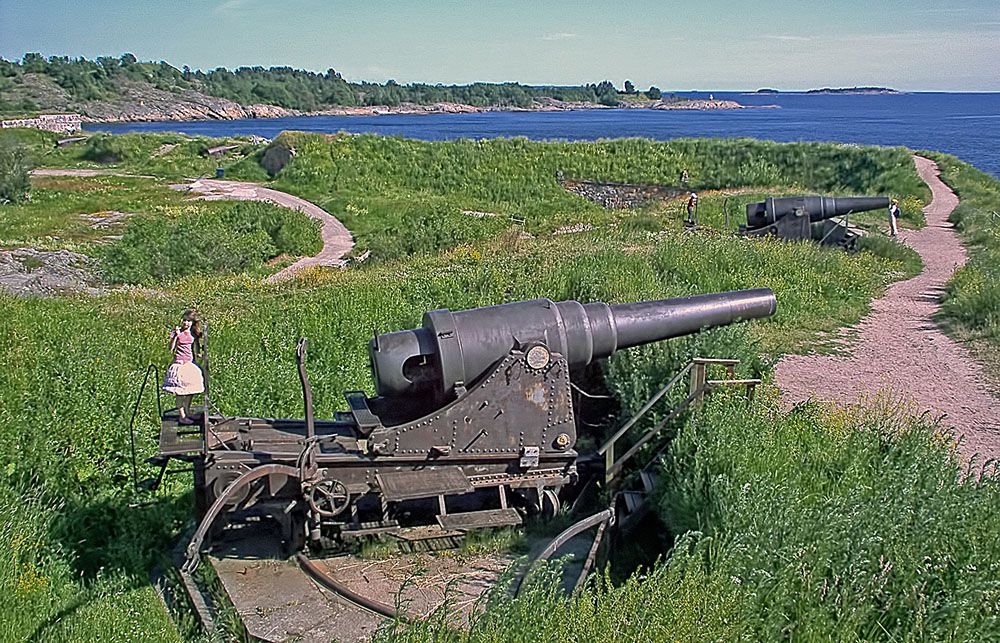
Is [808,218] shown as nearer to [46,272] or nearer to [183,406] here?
[183,406]

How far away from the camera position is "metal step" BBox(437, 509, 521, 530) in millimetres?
5762

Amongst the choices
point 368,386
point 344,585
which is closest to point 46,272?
point 368,386

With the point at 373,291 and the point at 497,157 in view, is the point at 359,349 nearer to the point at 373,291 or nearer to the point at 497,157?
the point at 373,291

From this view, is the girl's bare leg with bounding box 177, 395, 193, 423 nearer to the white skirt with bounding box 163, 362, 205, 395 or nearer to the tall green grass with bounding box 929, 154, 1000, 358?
the white skirt with bounding box 163, 362, 205, 395

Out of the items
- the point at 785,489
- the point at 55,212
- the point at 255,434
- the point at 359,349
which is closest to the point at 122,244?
the point at 55,212

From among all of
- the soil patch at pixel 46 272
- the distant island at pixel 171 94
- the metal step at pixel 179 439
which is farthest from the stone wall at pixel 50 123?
the metal step at pixel 179 439

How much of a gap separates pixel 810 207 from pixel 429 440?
45.1ft

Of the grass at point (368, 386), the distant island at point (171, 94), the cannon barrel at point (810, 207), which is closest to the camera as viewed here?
the grass at point (368, 386)

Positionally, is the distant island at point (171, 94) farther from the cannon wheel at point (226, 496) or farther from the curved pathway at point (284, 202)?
the cannon wheel at point (226, 496)

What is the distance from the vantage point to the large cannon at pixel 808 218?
17266mm

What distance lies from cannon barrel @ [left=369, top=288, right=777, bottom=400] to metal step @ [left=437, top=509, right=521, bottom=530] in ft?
2.57

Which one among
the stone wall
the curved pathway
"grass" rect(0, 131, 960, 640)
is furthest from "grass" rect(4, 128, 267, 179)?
"grass" rect(0, 131, 960, 640)

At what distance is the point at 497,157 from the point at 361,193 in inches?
282

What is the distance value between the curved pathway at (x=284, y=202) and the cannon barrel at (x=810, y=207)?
10.0 meters
